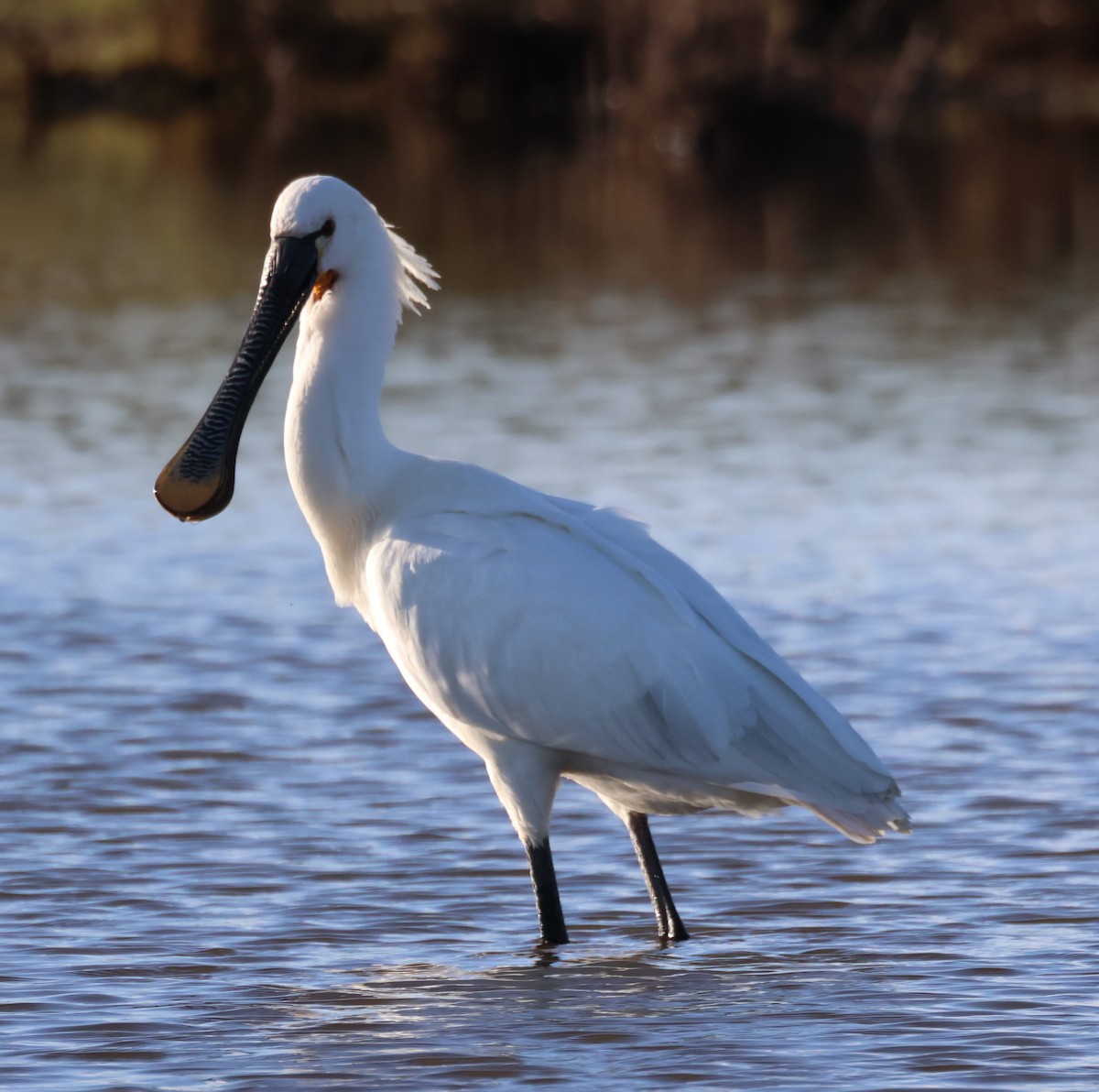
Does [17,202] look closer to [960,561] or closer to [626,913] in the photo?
[960,561]

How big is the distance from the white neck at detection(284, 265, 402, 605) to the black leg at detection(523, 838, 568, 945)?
95 centimetres

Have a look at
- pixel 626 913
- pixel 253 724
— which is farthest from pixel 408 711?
pixel 626 913

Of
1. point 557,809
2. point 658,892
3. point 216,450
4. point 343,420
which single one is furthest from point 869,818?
point 216,450

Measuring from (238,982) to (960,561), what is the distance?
5783mm

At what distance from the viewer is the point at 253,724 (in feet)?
28.9

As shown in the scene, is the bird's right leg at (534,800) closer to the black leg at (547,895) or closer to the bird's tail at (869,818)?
the black leg at (547,895)

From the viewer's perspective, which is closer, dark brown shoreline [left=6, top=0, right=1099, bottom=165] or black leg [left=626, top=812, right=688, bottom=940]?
black leg [left=626, top=812, right=688, bottom=940]

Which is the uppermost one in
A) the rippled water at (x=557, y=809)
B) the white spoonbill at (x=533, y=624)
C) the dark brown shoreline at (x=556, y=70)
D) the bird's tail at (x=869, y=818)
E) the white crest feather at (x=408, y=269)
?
the dark brown shoreline at (x=556, y=70)

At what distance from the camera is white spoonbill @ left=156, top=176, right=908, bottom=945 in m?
6.20

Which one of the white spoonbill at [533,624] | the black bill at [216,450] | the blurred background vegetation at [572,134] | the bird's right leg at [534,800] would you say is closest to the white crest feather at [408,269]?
the white spoonbill at [533,624]

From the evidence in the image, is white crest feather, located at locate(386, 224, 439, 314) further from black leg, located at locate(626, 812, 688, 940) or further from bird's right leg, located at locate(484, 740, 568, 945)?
black leg, located at locate(626, 812, 688, 940)

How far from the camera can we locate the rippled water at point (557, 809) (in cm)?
579

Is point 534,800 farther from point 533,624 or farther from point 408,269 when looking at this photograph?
point 408,269

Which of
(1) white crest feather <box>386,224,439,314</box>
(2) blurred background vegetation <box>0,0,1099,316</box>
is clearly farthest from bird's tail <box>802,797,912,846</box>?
(2) blurred background vegetation <box>0,0,1099,316</box>
